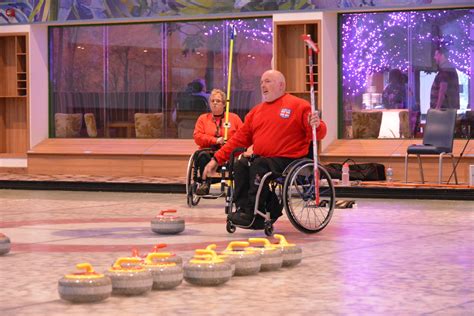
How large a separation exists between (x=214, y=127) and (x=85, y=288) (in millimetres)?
5900

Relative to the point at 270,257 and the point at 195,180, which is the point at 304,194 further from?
the point at 195,180

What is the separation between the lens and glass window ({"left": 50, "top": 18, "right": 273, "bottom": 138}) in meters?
15.7

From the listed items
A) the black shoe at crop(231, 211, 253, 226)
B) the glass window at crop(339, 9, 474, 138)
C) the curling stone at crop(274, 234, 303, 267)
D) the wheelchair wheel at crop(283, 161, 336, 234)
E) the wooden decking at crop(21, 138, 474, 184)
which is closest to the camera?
the curling stone at crop(274, 234, 303, 267)

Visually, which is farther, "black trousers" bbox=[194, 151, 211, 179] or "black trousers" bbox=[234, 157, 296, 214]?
"black trousers" bbox=[194, 151, 211, 179]

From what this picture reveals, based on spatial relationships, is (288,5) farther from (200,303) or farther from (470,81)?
(200,303)

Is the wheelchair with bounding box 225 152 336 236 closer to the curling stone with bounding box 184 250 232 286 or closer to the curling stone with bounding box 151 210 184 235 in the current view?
the curling stone with bounding box 151 210 184 235

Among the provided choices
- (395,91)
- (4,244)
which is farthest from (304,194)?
(395,91)

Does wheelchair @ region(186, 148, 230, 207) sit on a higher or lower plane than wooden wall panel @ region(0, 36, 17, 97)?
lower

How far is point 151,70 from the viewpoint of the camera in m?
16.3

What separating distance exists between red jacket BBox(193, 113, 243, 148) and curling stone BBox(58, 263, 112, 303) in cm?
564

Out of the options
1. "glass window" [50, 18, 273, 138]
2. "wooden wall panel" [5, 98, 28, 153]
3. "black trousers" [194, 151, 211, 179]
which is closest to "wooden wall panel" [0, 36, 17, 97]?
"wooden wall panel" [5, 98, 28, 153]

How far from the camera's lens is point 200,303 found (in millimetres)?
4859

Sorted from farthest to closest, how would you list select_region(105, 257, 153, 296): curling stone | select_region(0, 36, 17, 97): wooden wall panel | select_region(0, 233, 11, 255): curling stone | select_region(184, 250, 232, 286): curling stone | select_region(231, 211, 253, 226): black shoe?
select_region(0, 36, 17, 97): wooden wall panel
select_region(231, 211, 253, 226): black shoe
select_region(0, 233, 11, 255): curling stone
select_region(184, 250, 232, 286): curling stone
select_region(105, 257, 153, 296): curling stone

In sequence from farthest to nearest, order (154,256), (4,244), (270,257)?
(4,244)
(270,257)
(154,256)
